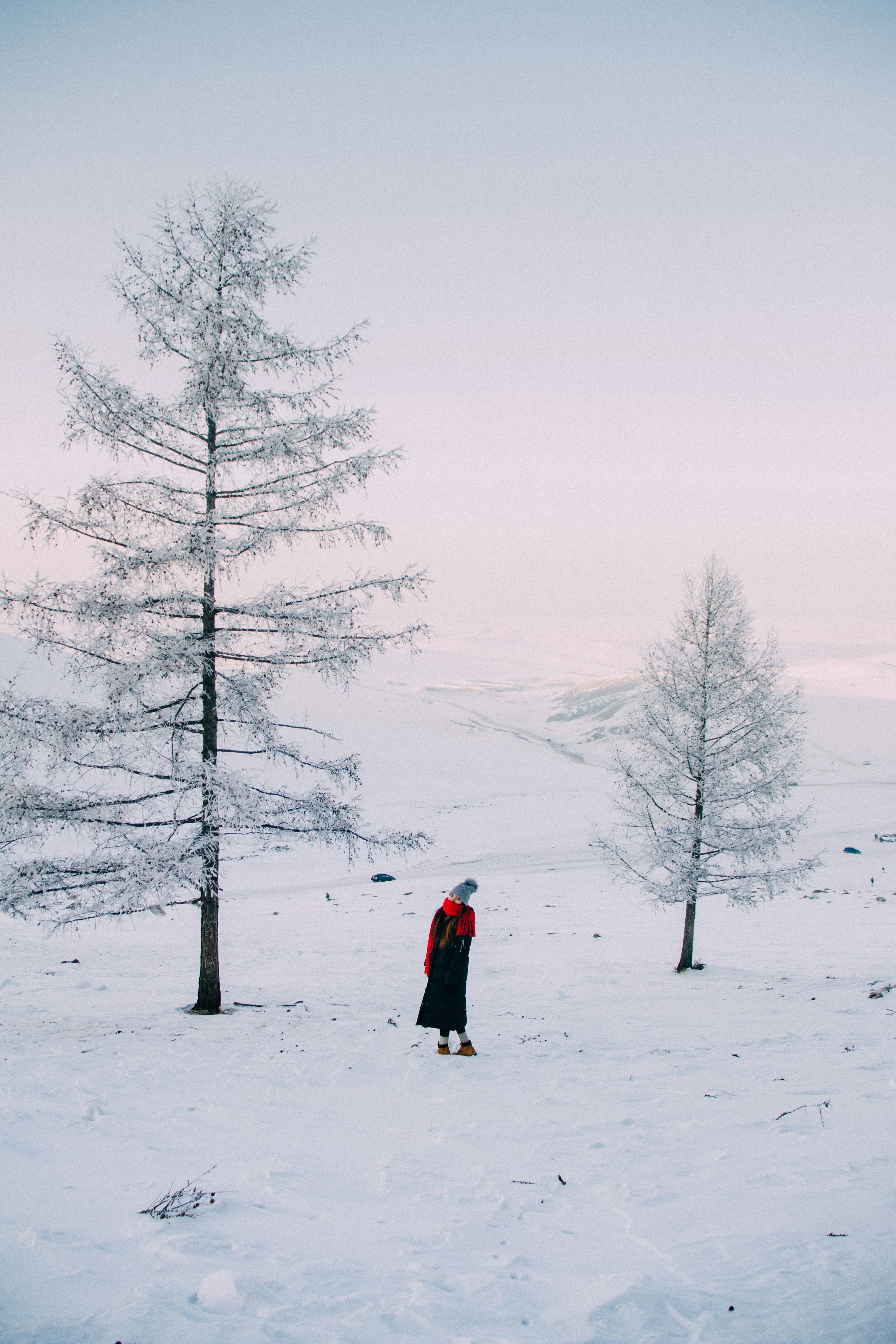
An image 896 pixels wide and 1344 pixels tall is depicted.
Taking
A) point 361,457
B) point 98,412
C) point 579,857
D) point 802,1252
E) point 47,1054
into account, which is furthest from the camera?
point 579,857

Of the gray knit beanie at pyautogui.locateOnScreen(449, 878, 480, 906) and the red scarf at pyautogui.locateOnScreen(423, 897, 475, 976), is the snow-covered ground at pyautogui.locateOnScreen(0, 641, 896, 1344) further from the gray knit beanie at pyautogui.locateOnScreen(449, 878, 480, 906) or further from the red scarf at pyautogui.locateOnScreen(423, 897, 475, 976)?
the gray knit beanie at pyautogui.locateOnScreen(449, 878, 480, 906)

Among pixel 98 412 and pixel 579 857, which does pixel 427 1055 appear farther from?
pixel 579 857

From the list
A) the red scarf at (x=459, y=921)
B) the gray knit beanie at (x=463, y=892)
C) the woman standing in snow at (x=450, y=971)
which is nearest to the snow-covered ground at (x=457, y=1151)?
the woman standing in snow at (x=450, y=971)

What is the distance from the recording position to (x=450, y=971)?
303 inches

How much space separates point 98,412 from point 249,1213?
29.1ft

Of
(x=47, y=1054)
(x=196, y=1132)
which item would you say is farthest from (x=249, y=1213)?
(x=47, y=1054)

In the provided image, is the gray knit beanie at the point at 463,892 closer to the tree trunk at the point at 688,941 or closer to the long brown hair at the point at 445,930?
the long brown hair at the point at 445,930

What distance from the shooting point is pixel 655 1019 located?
9.09 m

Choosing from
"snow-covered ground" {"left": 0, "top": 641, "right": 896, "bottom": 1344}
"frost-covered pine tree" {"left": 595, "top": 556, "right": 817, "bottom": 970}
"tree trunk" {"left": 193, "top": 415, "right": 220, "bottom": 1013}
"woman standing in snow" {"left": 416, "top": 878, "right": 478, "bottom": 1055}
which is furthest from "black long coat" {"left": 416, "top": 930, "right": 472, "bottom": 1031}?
"frost-covered pine tree" {"left": 595, "top": 556, "right": 817, "bottom": 970}

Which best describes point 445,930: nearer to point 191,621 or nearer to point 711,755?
point 191,621

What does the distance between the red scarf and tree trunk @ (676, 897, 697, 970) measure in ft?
25.3

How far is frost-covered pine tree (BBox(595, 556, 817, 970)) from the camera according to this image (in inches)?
544

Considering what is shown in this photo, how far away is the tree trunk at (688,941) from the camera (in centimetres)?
1359

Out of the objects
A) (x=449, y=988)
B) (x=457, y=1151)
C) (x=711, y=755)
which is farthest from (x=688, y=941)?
(x=457, y=1151)
